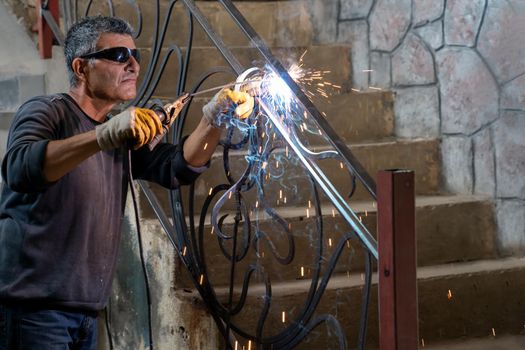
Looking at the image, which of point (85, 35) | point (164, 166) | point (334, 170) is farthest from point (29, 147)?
point (334, 170)

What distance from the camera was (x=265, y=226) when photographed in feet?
14.6

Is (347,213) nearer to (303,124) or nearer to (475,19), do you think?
(303,124)

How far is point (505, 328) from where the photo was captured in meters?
4.62

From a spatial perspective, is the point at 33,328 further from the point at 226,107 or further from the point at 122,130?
the point at 226,107

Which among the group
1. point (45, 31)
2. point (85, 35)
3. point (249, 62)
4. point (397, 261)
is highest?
point (45, 31)

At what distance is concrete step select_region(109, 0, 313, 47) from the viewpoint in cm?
619

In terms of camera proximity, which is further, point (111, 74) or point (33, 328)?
point (111, 74)

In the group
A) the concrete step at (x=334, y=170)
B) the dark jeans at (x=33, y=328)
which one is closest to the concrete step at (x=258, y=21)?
the concrete step at (x=334, y=170)

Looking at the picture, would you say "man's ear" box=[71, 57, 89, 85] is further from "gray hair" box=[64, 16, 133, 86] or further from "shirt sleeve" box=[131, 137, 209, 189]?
"shirt sleeve" box=[131, 137, 209, 189]

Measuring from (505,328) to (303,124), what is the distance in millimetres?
1532

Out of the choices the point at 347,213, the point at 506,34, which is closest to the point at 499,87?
the point at 506,34

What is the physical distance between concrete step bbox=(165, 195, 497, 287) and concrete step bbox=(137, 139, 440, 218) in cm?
14

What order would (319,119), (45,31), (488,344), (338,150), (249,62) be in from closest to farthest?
(338,150) < (319,119) < (488,344) < (45,31) < (249,62)

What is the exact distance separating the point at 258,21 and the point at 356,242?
2590mm
